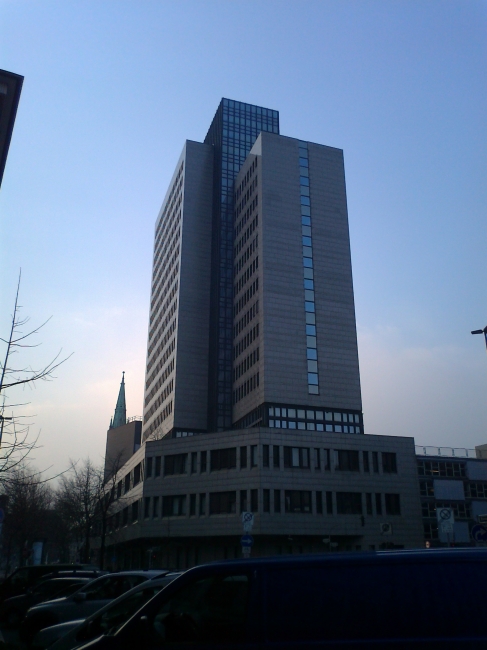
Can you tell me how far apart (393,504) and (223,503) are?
687 inches

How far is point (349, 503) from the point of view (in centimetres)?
5847

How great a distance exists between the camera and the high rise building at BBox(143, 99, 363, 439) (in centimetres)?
7244

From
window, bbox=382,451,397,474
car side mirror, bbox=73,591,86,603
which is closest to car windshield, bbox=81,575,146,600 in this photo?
car side mirror, bbox=73,591,86,603

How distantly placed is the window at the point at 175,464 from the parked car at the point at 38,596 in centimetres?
4327

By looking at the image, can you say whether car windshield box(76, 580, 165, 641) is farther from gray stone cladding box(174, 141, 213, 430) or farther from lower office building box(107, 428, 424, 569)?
gray stone cladding box(174, 141, 213, 430)

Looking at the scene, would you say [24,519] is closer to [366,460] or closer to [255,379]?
[255,379]

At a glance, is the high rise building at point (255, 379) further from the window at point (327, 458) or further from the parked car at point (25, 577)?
the parked car at point (25, 577)

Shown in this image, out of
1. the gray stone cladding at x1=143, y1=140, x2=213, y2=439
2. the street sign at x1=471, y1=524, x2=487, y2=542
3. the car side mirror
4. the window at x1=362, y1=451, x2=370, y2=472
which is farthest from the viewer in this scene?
the gray stone cladding at x1=143, y1=140, x2=213, y2=439

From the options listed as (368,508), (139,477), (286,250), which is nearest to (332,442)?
(368,508)

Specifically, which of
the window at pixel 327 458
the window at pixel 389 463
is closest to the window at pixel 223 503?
the window at pixel 327 458

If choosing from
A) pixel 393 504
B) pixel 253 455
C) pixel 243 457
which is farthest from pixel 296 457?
pixel 393 504

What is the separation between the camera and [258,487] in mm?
56062

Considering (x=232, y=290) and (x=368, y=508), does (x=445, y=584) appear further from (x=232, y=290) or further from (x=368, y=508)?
(x=232, y=290)

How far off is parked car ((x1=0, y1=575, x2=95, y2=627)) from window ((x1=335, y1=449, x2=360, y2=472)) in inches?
1745
